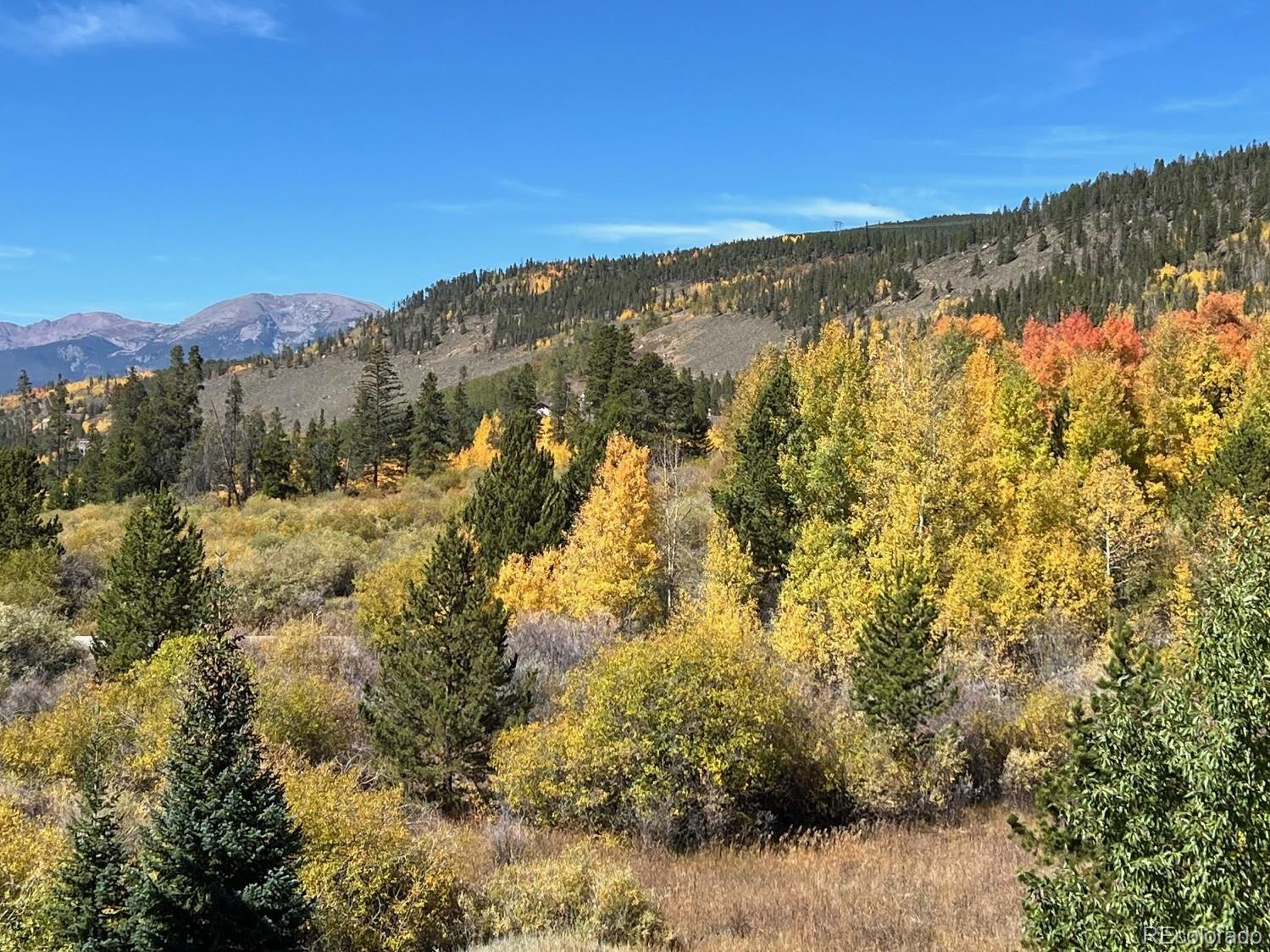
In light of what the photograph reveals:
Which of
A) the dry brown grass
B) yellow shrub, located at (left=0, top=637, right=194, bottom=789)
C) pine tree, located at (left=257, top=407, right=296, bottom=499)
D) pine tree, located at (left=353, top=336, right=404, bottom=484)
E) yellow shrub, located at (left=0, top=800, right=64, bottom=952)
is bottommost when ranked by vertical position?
the dry brown grass

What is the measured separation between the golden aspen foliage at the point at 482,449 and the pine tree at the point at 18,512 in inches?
1400

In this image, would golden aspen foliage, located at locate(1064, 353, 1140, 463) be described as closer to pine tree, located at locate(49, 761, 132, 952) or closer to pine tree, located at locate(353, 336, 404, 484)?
pine tree, located at locate(49, 761, 132, 952)

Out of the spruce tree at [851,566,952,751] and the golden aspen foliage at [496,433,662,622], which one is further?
the golden aspen foliage at [496,433,662,622]

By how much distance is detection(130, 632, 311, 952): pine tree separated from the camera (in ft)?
39.4

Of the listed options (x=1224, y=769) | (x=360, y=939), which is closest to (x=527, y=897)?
(x=360, y=939)

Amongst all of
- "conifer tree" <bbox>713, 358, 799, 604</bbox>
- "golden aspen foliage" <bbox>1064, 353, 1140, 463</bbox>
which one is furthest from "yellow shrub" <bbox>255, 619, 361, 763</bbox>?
"golden aspen foliage" <bbox>1064, 353, 1140, 463</bbox>

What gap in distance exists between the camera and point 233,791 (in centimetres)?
1248

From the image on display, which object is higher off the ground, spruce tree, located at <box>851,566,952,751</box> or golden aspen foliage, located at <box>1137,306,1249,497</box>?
golden aspen foliage, located at <box>1137,306,1249,497</box>

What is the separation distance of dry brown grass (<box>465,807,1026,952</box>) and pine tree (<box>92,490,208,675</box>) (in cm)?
1477

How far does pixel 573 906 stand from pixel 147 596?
21328 millimetres

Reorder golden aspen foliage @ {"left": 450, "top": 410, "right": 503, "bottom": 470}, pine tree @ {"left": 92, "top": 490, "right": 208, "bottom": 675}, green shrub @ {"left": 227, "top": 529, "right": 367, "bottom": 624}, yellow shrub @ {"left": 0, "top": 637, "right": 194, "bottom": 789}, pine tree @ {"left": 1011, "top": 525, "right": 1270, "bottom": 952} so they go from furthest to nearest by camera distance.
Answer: golden aspen foliage @ {"left": 450, "top": 410, "right": 503, "bottom": 470} → green shrub @ {"left": 227, "top": 529, "right": 367, "bottom": 624} → pine tree @ {"left": 92, "top": 490, "right": 208, "bottom": 675} → yellow shrub @ {"left": 0, "top": 637, "right": 194, "bottom": 789} → pine tree @ {"left": 1011, "top": 525, "right": 1270, "bottom": 952}

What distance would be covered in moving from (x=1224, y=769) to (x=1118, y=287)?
5454 inches

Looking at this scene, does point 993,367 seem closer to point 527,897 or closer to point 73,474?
point 527,897

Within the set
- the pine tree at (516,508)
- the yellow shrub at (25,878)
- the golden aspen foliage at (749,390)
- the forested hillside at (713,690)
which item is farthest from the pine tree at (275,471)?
the yellow shrub at (25,878)
